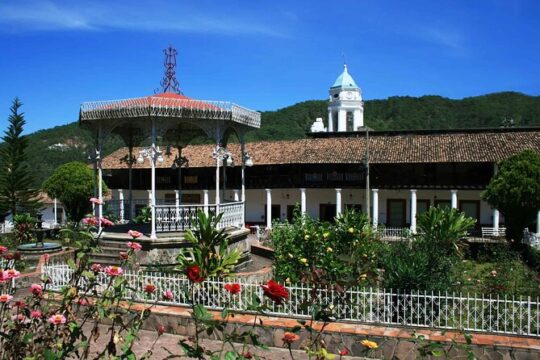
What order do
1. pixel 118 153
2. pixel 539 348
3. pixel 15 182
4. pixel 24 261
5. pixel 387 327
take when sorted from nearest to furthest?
pixel 539 348 → pixel 387 327 → pixel 24 261 → pixel 15 182 → pixel 118 153

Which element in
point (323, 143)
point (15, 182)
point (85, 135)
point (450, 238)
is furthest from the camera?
point (85, 135)

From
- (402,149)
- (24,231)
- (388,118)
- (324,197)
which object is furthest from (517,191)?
(388,118)

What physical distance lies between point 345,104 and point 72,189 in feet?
68.9

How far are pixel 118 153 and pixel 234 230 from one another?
26619 millimetres

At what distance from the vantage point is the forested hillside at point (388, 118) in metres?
59.2

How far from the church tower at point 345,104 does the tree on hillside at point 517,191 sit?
62.0ft

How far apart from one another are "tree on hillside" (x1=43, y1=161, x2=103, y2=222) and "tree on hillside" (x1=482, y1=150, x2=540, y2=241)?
22.3 metres

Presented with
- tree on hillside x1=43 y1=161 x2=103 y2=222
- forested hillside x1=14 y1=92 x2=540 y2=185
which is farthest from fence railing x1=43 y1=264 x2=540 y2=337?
forested hillside x1=14 y1=92 x2=540 y2=185

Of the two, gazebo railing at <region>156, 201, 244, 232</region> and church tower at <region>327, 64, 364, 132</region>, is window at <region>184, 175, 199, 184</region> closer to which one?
church tower at <region>327, 64, 364, 132</region>

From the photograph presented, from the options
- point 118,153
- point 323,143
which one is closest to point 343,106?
point 323,143

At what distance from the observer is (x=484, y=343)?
6129 mm

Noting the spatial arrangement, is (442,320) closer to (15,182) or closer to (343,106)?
(15,182)

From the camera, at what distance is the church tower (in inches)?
1519

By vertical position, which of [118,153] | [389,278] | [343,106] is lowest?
[389,278]
